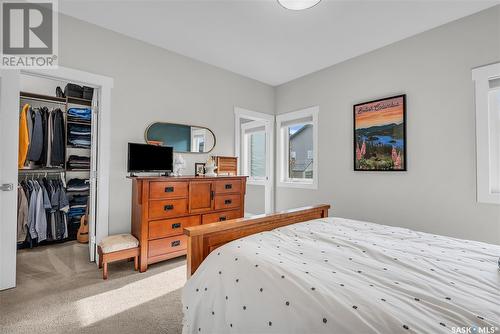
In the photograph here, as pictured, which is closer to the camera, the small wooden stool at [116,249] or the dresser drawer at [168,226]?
the small wooden stool at [116,249]

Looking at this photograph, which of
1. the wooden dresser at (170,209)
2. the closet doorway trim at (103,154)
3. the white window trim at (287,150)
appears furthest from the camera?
the white window trim at (287,150)

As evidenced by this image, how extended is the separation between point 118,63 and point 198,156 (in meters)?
1.50

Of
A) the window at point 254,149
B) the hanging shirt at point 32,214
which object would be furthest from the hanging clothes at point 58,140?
the window at point 254,149

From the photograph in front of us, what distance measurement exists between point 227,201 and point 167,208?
814 millimetres

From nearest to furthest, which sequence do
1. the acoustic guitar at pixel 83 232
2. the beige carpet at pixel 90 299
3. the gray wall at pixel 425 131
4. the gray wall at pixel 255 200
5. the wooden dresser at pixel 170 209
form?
the beige carpet at pixel 90 299 < the gray wall at pixel 425 131 < the wooden dresser at pixel 170 209 < the acoustic guitar at pixel 83 232 < the gray wall at pixel 255 200

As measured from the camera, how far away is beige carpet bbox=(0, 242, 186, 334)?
5.55ft

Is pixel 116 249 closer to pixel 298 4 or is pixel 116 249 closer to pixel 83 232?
pixel 83 232

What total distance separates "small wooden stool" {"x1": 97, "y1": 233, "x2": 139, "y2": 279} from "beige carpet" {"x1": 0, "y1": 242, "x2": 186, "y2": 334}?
0.50 ft

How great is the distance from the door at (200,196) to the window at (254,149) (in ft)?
6.24

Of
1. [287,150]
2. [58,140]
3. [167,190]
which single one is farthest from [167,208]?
[287,150]

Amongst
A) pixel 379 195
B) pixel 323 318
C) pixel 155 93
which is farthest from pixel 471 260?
pixel 155 93

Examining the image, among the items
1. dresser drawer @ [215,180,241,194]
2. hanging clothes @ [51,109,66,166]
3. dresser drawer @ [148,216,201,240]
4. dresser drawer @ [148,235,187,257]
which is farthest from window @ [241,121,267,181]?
hanging clothes @ [51,109,66,166]

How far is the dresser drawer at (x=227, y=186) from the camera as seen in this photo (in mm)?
3125

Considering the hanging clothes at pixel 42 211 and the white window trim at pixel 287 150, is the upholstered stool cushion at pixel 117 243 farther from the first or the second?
the white window trim at pixel 287 150
